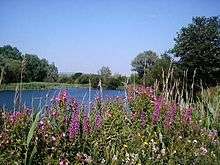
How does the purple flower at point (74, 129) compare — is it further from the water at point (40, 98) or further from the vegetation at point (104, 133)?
the water at point (40, 98)

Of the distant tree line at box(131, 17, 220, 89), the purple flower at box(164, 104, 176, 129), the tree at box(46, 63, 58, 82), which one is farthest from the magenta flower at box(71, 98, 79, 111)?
the distant tree line at box(131, 17, 220, 89)

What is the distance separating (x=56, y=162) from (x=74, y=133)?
1.88 ft

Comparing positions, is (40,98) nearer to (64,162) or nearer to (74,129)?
(74,129)

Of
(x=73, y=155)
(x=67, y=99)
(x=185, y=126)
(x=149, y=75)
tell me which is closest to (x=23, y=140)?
(x=73, y=155)

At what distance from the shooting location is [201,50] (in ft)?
116

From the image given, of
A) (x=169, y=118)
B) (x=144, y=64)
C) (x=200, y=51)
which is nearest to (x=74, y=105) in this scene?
(x=169, y=118)

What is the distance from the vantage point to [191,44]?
117 ft

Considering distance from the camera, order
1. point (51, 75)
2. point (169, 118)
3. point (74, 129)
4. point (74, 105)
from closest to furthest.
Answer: point (74, 129) → point (74, 105) → point (51, 75) → point (169, 118)

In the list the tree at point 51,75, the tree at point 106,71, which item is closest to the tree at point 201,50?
the tree at point 106,71

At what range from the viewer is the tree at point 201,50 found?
34.8m

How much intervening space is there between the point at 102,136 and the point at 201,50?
32.0 metres

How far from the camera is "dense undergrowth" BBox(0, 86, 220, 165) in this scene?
3.92m

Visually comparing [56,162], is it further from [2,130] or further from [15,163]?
[2,130]

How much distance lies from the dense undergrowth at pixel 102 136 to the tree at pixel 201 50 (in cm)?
2814
